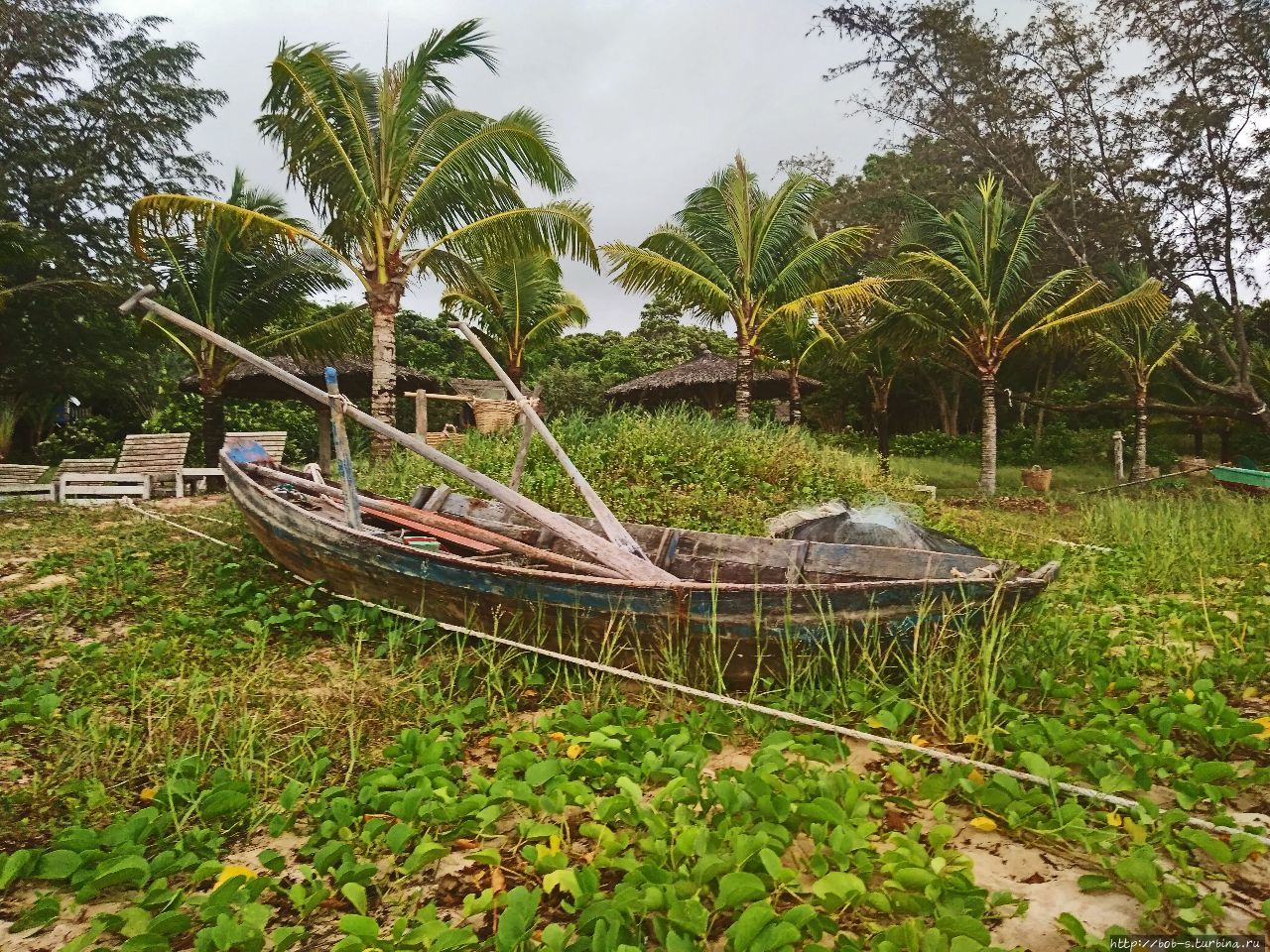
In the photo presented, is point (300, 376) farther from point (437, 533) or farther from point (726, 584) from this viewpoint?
point (726, 584)

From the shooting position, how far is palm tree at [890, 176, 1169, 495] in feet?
41.8

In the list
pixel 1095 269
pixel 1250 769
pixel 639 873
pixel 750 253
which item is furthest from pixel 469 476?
pixel 1095 269

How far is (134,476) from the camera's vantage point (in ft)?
34.0

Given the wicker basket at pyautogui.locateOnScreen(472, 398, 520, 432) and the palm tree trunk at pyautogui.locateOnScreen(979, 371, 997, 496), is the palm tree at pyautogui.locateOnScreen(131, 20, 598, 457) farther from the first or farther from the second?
the palm tree trunk at pyautogui.locateOnScreen(979, 371, 997, 496)

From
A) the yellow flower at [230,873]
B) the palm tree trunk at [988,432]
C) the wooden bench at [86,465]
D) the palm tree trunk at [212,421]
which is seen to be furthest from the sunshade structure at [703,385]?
the yellow flower at [230,873]

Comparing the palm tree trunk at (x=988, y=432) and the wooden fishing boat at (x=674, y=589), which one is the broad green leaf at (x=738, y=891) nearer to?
the wooden fishing boat at (x=674, y=589)

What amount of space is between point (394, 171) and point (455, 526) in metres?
5.41

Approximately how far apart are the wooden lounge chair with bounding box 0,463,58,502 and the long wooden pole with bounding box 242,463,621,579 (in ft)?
19.6

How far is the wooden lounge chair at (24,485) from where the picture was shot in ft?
33.5

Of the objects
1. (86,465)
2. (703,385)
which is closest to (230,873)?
(86,465)

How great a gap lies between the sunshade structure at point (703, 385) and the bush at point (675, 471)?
883 centimetres

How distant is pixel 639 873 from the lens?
6.42 ft

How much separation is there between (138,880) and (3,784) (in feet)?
3.83

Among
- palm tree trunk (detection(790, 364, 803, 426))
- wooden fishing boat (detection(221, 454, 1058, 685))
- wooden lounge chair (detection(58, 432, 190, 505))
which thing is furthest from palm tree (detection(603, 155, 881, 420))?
wooden lounge chair (detection(58, 432, 190, 505))
